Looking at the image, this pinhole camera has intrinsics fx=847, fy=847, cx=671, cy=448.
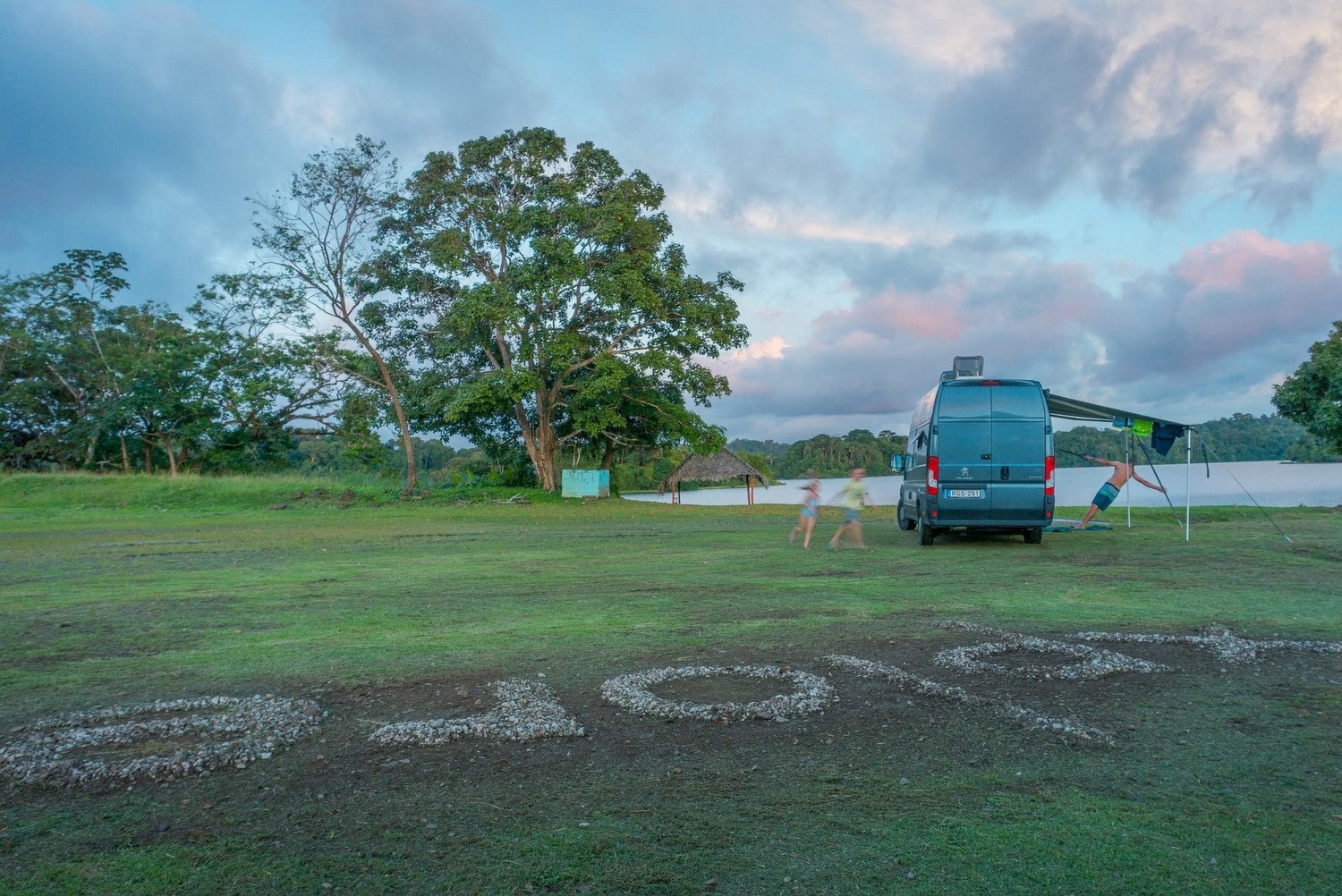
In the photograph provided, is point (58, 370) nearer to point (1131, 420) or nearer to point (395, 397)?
point (395, 397)

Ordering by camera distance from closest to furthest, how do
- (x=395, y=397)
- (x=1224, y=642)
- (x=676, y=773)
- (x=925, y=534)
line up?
(x=676, y=773)
(x=1224, y=642)
(x=925, y=534)
(x=395, y=397)

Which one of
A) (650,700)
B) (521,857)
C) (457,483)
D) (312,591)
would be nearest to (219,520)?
(457,483)

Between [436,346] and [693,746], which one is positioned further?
[436,346]

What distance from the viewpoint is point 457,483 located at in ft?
123

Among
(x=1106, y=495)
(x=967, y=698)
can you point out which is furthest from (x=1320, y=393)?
(x=967, y=698)

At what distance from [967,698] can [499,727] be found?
2937mm

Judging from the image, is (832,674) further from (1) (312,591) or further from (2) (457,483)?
(2) (457,483)

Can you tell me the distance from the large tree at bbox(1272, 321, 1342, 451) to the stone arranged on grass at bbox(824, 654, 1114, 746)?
28.2 metres

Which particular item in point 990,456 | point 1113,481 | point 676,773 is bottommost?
point 676,773

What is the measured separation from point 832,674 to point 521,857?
3338 millimetres

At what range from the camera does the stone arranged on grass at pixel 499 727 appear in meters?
4.70

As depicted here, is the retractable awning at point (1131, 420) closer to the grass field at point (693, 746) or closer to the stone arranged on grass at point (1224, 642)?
the grass field at point (693, 746)

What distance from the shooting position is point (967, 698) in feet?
17.8

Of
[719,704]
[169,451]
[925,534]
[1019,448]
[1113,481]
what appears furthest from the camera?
[169,451]
